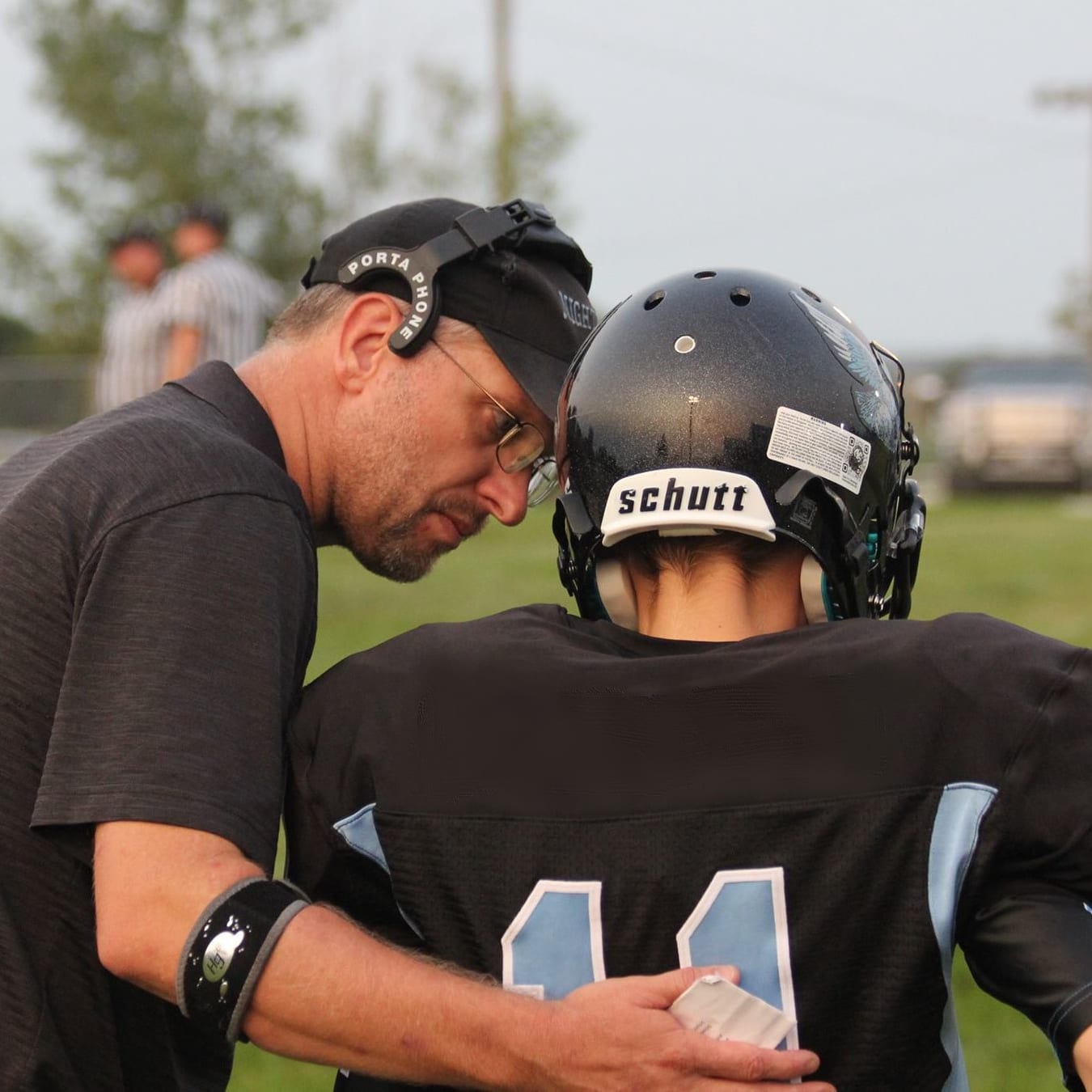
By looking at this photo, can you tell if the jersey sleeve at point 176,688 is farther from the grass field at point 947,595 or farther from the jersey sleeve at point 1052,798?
the grass field at point 947,595

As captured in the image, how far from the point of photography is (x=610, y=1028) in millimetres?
1774

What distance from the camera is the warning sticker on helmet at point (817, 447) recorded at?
208 centimetres

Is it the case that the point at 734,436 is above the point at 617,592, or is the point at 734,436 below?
above

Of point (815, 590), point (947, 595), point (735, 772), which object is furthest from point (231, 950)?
point (947, 595)

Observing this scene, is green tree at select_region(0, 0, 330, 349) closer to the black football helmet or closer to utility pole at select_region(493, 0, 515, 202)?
utility pole at select_region(493, 0, 515, 202)

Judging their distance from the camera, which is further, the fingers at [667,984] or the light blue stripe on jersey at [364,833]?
the light blue stripe on jersey at [364,833]

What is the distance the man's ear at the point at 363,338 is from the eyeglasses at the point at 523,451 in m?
0.17

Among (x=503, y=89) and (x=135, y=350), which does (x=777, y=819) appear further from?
(x=503, y=89)

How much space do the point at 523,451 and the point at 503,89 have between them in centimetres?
2159

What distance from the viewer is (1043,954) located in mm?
1736

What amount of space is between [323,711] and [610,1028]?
532mm

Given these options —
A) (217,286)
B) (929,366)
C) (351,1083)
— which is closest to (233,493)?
(351,1083)

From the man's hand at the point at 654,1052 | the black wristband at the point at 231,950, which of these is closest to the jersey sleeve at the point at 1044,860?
the man's hand at the point at 654,1052

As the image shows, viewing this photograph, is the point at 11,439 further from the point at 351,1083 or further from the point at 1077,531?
the point at 351,1083
